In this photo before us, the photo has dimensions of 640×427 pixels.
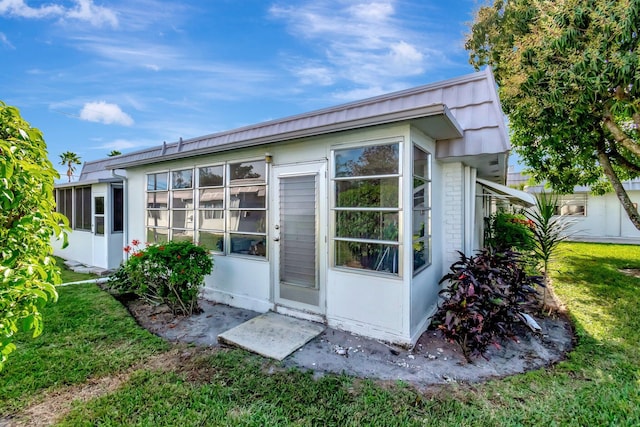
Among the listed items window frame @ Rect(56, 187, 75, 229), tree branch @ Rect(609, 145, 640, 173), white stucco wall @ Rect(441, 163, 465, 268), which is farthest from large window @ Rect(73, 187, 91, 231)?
tree branch @ Rect(609, 145, 640, 173)

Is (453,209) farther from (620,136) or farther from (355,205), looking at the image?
(620,136)

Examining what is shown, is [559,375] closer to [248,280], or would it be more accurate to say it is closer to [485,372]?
[485,372]

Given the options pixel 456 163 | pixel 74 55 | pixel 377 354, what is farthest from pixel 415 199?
pixel 74 55

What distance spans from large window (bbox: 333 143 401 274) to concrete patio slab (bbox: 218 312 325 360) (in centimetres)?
113

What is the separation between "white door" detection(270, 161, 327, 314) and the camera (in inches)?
185

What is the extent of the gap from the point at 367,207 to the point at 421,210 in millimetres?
840

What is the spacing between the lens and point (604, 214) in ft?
53.6

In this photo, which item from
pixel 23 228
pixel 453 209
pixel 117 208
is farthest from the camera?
pixel 117 208

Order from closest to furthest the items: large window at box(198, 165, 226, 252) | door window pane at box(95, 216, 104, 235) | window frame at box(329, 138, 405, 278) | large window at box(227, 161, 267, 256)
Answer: window frame at box(329, 138, 405, 278) → large window at box(227, 161, 267, 256) → large window at box(198, 165, 226, 252) → door window pane at box(95, 216, 104, 235)

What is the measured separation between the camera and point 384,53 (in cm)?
805

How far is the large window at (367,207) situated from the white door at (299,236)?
30 centimetres

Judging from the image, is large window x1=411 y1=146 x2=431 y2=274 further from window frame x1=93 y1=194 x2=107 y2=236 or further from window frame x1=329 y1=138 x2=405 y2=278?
window frame x1=93 y1=194 x2=107 y2=236

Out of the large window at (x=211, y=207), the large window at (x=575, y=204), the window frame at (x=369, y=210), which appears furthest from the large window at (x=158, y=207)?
the large window at (x=575, y=204)

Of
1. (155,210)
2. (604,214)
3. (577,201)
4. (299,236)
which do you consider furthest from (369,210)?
(604,214)
